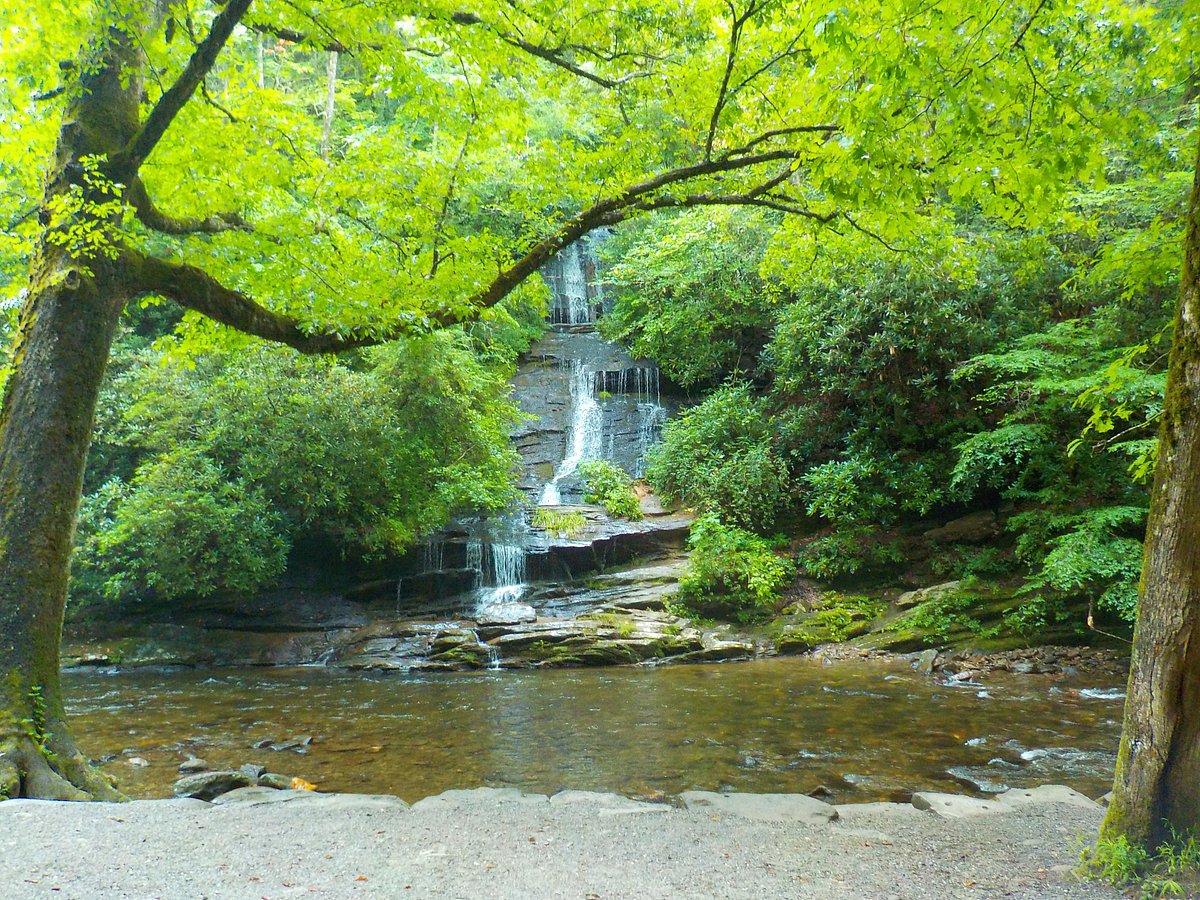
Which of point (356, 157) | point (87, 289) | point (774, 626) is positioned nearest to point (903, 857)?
point (87, 289)

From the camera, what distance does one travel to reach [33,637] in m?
5.07

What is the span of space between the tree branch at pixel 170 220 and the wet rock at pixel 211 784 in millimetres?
4509

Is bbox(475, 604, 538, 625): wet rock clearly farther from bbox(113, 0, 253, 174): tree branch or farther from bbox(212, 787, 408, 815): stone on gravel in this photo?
bbox(113, 0, 253, 174): tree branch

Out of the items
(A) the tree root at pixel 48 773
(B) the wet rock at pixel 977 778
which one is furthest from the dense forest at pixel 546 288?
(B) the wet rock at pixel 977 778

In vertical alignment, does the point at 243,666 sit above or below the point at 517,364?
below

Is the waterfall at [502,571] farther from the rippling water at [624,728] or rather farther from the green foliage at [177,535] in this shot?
the green foliage at [177,535]

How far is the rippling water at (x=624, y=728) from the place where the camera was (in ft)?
20.9

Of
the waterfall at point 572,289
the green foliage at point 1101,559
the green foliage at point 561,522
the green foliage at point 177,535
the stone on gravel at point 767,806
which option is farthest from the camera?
the waterfall at point 572,289

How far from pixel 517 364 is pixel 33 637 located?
1832cm

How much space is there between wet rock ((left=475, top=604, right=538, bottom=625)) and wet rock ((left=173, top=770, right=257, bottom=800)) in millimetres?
7203

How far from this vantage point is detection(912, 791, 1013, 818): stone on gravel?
4.59 m

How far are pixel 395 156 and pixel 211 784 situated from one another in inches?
260

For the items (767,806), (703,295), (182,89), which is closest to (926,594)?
(767,806)

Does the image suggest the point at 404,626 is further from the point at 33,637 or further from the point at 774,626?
the point at 33,637
